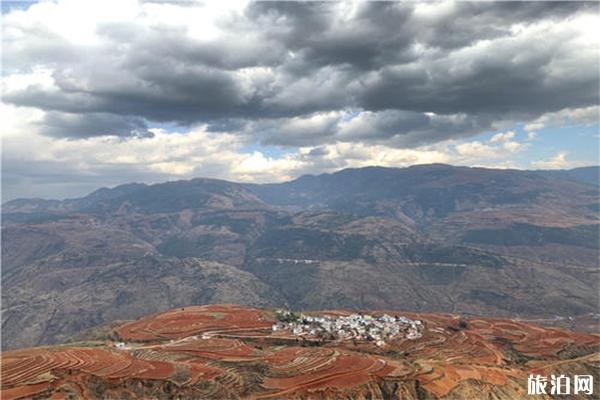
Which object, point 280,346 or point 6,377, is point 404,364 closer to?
point 280,346

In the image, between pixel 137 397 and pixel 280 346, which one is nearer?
pixel 137 397

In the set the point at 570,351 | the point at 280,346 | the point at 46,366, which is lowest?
the point at 570,351

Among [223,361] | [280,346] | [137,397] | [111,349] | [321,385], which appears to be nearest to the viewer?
[137,397]

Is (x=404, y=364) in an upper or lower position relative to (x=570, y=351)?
upper

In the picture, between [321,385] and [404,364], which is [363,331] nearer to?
[404,364]

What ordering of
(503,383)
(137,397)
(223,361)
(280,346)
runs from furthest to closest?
(280,346) → (223,361) → (503,383) → (137,397)

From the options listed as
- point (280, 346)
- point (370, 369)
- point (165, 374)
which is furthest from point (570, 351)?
point (165, 374)
